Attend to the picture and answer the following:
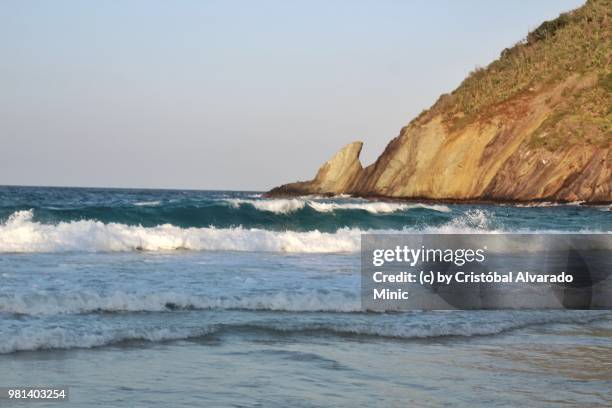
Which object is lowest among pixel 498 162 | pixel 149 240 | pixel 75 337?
pixel 75 337

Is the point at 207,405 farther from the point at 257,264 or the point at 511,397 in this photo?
the point at 257,264

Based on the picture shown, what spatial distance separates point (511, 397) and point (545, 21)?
82.9 m

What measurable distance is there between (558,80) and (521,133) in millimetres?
7831

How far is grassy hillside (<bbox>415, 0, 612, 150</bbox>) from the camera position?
62156mm

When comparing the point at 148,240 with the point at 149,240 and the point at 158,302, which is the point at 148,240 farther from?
the point at 158,302

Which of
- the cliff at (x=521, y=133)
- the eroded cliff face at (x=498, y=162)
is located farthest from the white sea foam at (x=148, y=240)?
the eroded cliff face at (x=498, y=162)

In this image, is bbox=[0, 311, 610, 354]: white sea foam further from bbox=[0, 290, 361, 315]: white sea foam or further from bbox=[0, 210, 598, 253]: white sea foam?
bbox=[0, 210, 598, 253]: white sea foam

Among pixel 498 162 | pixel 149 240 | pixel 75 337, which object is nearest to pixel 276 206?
pixel 149 240

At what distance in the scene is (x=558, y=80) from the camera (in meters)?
A: 68.8

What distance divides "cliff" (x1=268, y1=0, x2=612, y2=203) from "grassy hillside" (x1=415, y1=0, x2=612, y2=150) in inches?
3.6

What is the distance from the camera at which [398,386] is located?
773 centimetres

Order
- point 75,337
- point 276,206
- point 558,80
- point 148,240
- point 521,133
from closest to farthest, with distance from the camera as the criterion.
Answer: point 75,337 → point 148,240 → point 276,206 → point 521,133 → point 558,80

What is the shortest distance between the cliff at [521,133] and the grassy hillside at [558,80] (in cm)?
9

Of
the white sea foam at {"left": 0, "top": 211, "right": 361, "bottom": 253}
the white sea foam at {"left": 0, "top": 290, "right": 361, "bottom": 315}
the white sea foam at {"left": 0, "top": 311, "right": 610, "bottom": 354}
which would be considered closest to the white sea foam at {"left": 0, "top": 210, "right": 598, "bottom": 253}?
the white sea foam at {"left": 0, "top": 211, "right": 361, "bottom": 253}
